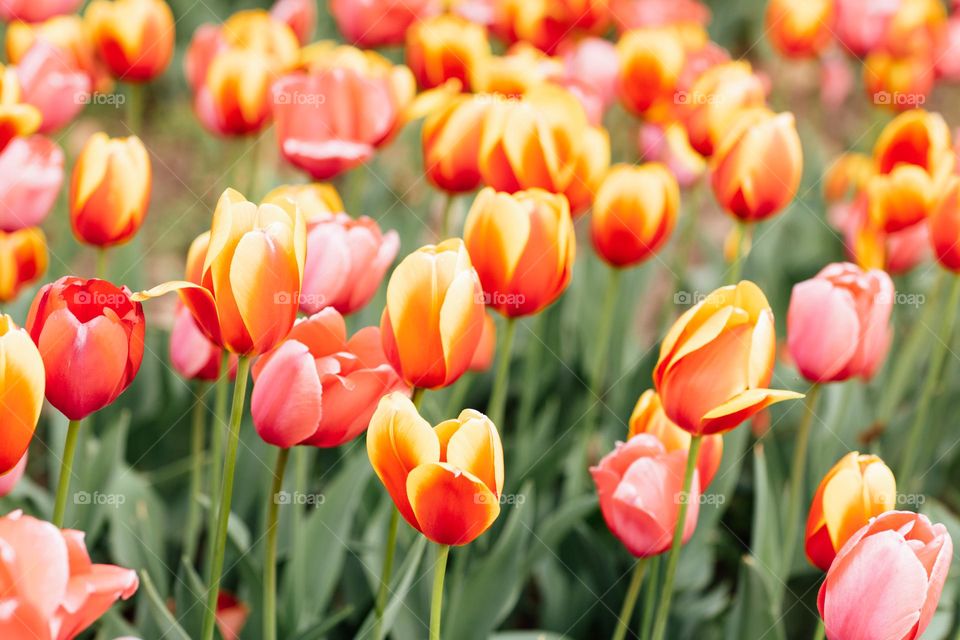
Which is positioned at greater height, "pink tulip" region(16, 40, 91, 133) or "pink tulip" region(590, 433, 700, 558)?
"pink tulip" region(16, 40, 91, 133)

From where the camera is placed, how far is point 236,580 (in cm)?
163

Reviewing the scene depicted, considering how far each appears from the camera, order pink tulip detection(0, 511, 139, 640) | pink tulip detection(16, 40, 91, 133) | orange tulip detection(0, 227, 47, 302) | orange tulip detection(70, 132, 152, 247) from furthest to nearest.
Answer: pink tulip detection(16, 40, 91, 133)
orange tulip detection(0, 227, 47, 302)
orange tulip detection(70, 132, 152, 247)
pink tulip detection(0, 511, 139, 640)

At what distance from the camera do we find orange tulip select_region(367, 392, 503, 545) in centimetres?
93

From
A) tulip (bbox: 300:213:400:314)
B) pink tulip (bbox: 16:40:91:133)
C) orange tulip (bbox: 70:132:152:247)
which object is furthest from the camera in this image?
pink tulip (bbox: 16:40:91:133)

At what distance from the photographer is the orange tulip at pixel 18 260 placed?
60.9 inches

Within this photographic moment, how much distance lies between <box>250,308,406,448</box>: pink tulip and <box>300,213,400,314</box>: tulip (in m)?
0.11

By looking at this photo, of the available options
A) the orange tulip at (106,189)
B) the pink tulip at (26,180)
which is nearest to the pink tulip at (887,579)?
the orange tulip at (106,189)

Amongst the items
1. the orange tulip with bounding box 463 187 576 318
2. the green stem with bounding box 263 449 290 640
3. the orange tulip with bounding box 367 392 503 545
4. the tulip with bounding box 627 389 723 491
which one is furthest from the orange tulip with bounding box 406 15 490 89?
the orange tulip with bounding box 367 392 503 545

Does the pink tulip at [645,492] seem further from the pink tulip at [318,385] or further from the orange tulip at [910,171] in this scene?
the orange tulip at [910,171]

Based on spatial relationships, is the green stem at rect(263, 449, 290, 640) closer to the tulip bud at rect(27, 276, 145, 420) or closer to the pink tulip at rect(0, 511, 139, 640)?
the tulip bud at rect(27, 276, 145, 420)

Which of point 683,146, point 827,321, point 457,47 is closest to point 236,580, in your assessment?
point 827,321

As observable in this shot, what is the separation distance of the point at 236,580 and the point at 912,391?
1.39 meters

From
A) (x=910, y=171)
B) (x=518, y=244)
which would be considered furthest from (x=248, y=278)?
(x=910, y=171)

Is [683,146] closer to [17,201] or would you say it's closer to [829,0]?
[829,0]
